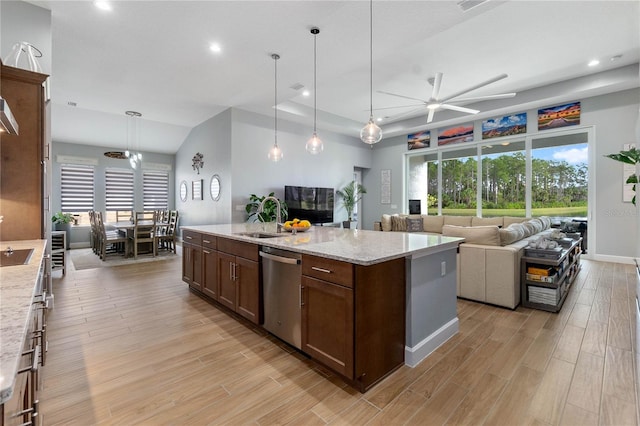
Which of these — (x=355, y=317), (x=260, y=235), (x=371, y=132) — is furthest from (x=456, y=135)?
(x=355, y=317)

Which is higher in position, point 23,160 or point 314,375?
point 23,160

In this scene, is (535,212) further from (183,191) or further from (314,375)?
(183,191)

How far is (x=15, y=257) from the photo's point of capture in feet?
5.80

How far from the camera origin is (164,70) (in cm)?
458

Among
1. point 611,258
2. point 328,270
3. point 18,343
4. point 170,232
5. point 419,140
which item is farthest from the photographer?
point 419,140

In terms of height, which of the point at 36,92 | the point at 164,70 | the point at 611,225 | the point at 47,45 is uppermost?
the point at 164,70

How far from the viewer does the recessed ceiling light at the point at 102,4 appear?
2992 millimetres

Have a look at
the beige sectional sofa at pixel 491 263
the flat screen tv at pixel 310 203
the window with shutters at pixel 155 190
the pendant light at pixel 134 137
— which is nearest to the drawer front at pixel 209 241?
the beige sectional sofa at pixel 491 263

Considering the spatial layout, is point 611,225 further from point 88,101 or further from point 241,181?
point 88,101

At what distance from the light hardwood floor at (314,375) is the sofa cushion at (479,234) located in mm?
782

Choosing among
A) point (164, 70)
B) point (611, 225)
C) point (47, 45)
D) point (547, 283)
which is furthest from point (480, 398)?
point (611, 225)

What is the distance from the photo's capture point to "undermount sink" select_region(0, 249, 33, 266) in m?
1.62

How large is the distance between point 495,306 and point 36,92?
200 inches

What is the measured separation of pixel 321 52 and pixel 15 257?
3.76 metres
